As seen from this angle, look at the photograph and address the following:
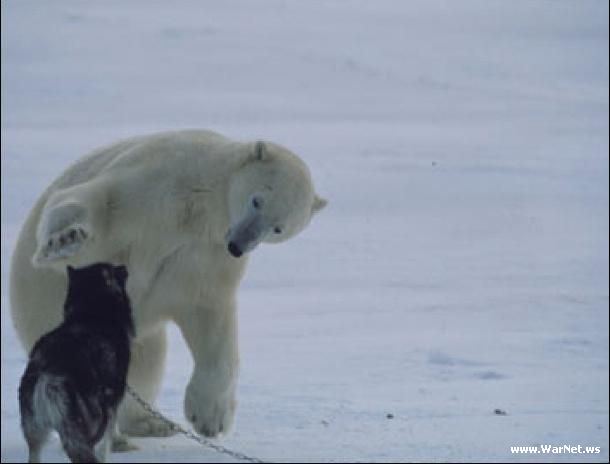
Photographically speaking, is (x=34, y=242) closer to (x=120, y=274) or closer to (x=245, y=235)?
(x=245, y=235)

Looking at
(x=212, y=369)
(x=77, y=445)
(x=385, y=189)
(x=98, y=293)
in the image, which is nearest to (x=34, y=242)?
(x=212, y=369)

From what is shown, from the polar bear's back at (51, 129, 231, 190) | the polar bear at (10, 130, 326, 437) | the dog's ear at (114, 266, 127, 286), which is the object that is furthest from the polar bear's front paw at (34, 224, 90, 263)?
the polar bear's back at (51, 129, 231, 190)

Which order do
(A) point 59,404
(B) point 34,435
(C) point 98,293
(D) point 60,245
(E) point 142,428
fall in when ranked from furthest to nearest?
(E) point 142,428, (D) point 60,245, (C) point 98,293, (B) point 34,435, (A) point 59,404

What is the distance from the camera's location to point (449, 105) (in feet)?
51.7

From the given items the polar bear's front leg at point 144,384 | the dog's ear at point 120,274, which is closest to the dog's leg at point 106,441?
the dog's ear at point 120,274

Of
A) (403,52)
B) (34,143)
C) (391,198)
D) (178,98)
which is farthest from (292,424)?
(403,52)

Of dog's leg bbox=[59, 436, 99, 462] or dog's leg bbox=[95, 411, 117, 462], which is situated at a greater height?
dog's leg bbox=[95, 411, 117, 462]

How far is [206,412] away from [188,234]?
1.72 feet

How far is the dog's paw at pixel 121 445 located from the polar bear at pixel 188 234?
0.20 m

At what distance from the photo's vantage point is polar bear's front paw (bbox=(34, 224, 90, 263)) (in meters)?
4.43

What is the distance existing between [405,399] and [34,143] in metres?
7.07

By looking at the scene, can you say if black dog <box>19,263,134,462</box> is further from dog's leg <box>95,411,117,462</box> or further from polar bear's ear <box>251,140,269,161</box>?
polar bear's ear <box>251,140,269,161</box>

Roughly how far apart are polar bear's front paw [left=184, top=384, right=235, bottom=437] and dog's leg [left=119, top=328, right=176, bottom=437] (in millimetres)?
297

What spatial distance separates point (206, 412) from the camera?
4.78 metres
